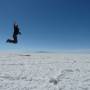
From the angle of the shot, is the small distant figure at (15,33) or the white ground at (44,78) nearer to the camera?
the white ground at (44,78)

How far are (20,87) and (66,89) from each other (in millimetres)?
1313

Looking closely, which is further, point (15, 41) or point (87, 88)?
point (15, 41)

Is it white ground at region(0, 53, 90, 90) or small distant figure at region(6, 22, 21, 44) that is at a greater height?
small distant figure at region(6, 22, 21, 44)

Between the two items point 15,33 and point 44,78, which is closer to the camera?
point 44,78

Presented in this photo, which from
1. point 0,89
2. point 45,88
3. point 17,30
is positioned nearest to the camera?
point 0,89

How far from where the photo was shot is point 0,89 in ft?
18.2

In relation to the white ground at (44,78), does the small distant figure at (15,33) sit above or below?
above

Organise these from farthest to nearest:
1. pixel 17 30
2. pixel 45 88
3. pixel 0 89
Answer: pixel 17 30 → pixel 45 88 → pixel 0 89

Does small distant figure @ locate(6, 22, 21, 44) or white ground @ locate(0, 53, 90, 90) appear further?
small distant figure @ locate(6, 22, 21, 44)

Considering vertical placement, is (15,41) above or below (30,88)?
above

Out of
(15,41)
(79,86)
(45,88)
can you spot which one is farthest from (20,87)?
(15,41)

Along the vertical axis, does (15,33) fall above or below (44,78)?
above

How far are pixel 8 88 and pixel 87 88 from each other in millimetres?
2186

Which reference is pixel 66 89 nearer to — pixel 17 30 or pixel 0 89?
pixel 0 89
